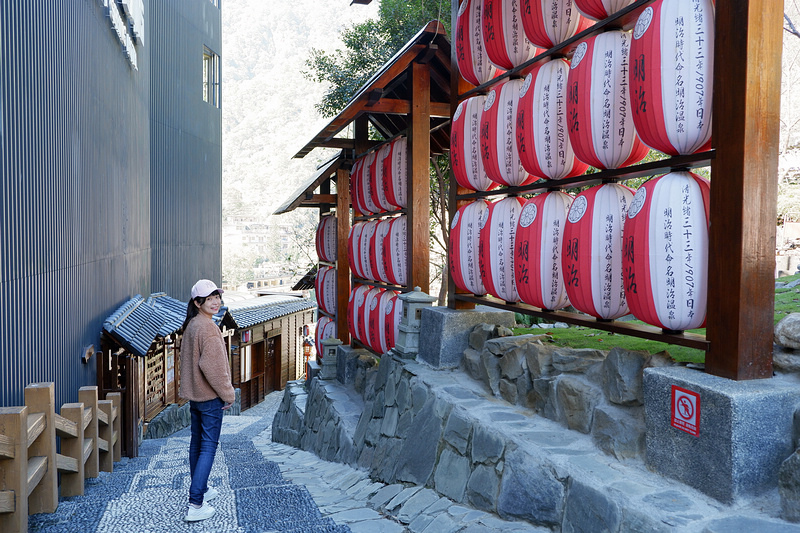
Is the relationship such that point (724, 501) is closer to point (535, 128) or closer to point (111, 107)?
point (535, 128)

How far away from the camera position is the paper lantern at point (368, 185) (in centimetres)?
1016

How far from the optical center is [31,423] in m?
4.37

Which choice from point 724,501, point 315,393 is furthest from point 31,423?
point 315,393

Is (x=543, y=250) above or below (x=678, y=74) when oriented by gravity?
below

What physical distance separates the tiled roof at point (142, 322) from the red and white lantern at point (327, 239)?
3549mm

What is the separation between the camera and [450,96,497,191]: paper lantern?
6.13 m

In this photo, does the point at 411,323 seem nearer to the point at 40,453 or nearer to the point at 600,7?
the point at 40,453

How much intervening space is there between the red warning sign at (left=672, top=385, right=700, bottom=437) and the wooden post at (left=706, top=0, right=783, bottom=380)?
0.25 metres

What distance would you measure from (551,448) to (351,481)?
3.49m

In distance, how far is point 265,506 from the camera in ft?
18.2

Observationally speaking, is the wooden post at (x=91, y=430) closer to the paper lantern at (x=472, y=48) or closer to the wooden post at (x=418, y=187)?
the wooden post at (x=418, y=187)

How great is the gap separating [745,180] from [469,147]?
3296 mm

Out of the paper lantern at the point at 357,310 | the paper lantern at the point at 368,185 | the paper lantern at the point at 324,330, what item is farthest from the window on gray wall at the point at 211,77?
the paper lantern at the point at 357,310

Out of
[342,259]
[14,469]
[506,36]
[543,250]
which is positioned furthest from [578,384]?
[342,259]
